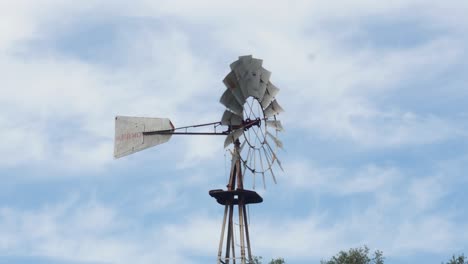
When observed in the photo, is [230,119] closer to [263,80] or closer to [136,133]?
[263,80]

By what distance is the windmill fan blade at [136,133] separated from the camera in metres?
54.0

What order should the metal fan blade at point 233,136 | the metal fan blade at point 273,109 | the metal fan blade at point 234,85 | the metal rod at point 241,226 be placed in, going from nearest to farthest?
the metal rod at point 241,226, the metal fan blade at point 234,85, the metal fan blade at point 233,136, the metal fan blade at point 273,109

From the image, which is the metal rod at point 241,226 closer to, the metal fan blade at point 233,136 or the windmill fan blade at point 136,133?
the metal fan blade at point 233,136

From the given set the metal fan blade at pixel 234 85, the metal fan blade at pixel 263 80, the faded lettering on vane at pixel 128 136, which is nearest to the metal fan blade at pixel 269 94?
the metal fan blade at pixel 263 80

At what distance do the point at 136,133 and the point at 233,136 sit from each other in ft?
16.3

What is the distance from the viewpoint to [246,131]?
177ft

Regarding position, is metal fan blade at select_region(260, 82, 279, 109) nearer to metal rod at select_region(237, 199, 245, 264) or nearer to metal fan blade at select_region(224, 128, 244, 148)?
metal fan blade at select_region(224, 128, 244, 148)

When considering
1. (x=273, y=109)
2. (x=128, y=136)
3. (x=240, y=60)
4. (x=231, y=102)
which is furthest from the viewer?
(x=273, y=109)

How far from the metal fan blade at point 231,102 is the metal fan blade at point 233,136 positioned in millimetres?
868

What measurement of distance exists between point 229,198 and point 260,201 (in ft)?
5.33

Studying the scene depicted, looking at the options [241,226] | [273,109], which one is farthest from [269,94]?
[241,226]

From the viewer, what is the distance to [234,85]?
5334 centimetres

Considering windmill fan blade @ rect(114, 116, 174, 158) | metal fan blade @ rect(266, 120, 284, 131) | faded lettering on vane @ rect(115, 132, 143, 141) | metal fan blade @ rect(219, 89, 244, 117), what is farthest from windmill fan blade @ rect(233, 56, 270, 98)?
faded lettering on vane @ rect(115, 132, 143, 141)

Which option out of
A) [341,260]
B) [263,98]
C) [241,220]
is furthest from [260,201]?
[341,260]
